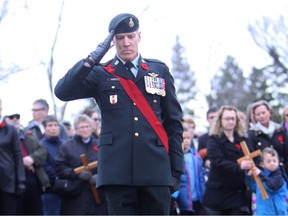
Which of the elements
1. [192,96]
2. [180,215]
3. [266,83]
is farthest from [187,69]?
[180,215]

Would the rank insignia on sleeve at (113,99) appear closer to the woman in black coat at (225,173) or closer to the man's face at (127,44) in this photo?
the man's face at (127,44)

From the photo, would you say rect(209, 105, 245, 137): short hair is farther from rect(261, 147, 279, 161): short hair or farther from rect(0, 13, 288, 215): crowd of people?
rect(261, 147, 279, 161): short hair

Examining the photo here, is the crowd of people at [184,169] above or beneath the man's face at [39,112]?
beneath

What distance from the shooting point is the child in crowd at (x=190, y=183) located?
9.66 m

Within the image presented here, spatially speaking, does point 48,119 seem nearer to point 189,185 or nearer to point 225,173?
point 189,185

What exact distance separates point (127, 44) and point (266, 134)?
17.3 feet

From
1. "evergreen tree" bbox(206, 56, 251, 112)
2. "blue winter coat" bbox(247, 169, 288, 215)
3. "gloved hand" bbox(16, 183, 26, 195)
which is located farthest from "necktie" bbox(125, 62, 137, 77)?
"evergreen tree" bbox(206, 56, 251, 112)

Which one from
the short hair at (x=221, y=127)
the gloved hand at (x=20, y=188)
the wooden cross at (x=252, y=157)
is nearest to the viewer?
the gloved hand at (x=20, y=188)

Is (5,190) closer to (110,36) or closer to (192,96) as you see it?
(110,36)

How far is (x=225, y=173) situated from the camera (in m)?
9.22

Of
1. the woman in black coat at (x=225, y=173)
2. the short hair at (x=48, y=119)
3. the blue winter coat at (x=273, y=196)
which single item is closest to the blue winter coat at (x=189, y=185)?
the woman in black coat at (x=225, y=173)

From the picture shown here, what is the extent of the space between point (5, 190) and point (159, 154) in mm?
4414

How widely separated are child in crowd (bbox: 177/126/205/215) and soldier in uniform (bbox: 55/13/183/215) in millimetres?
4690

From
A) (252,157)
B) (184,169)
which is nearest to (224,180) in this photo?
(252,157)
